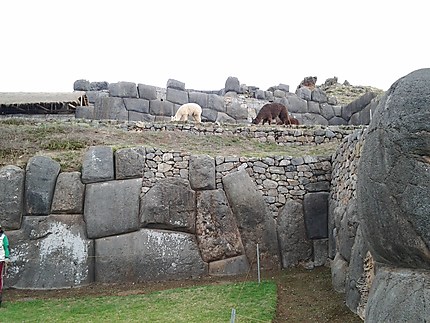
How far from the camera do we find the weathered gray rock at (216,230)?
32.8 ft

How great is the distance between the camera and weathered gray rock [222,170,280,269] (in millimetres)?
10172

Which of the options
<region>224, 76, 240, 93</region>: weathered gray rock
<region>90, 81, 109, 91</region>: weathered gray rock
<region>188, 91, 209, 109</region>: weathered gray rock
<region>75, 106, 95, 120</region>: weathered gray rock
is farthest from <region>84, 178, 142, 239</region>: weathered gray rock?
<region>224, 76, 240, 93</region>: weathered gray rock

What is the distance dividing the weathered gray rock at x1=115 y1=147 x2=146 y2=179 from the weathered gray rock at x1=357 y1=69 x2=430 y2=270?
7811 mm

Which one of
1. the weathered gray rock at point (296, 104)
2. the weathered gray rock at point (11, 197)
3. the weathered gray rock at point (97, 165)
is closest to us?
the weathered gray rock at point (11, 197)

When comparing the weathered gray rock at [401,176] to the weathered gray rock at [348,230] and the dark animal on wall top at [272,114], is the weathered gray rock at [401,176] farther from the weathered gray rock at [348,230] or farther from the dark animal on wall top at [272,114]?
the dark animal on wall top at [272,114]

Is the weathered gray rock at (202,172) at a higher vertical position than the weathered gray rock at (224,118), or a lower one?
lower

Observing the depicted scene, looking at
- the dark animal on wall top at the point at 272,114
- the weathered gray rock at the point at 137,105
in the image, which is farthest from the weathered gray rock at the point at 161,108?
the dark animal on wall top at the point at 272,114

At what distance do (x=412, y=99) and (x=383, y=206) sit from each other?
2.26ft

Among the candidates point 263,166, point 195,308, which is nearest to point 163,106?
point 263,166

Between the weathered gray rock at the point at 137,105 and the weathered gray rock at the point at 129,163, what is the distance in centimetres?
985

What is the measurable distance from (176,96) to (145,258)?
12.7 metres

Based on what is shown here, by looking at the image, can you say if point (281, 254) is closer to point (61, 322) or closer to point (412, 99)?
point (61, 322)

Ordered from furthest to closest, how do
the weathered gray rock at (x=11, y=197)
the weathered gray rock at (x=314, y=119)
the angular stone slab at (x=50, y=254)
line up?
the weathered gray rock at (x=314, y=119) < the weathered gray rock at (x=11, y=197) < the angular stone slab at (x=50, y=254)

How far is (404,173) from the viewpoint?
2.87 m
